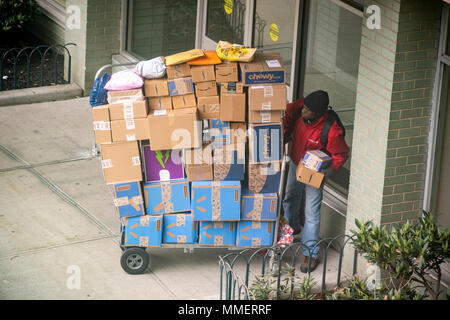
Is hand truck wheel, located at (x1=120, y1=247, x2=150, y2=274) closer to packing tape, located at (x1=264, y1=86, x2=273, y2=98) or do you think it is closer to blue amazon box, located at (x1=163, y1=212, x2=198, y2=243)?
blue amazon box, located at (x1=163, y1=212, x2=198, y2=243)

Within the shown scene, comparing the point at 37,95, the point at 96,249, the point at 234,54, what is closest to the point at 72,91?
the point at 37,95

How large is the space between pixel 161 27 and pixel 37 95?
7.22 feet

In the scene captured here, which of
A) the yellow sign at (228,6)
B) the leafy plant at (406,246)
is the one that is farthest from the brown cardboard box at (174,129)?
the yellow sign at (228,6)

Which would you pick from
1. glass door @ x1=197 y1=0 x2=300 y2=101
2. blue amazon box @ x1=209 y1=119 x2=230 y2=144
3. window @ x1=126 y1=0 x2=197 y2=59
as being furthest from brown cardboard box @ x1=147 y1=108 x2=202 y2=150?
window @ x1=126 y1=0 x2=197 y2=59

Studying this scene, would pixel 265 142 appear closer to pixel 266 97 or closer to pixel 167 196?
pixel 266 97

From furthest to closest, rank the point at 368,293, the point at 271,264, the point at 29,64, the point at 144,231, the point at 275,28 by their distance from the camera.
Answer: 1. the point at 29,64
2. the point at 275,28
3. the point at 271,264
4. the point at 144,231
5. the point at 368,293

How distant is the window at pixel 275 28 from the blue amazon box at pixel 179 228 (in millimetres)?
2444

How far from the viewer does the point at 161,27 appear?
12.5m

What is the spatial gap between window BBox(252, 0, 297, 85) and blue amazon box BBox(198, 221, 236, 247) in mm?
2336

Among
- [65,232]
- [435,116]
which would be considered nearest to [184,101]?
[65,232]

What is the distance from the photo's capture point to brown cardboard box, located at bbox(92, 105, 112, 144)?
7.59m

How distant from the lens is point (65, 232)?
8859 millimetres

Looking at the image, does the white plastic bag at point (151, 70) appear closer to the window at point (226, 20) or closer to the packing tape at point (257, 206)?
the packing tape at point (257, 206)

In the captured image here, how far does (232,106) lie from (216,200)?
3.10 ft
